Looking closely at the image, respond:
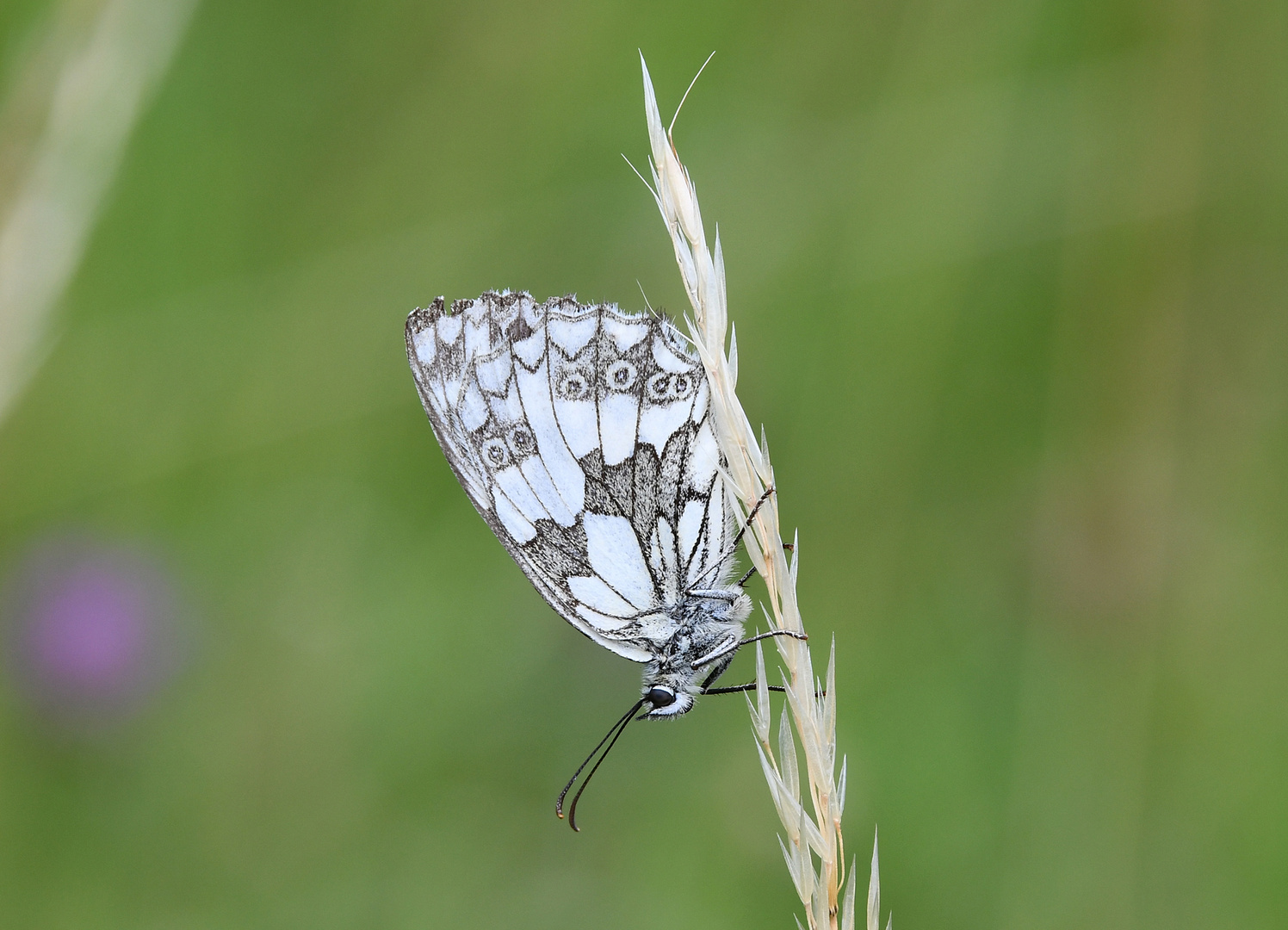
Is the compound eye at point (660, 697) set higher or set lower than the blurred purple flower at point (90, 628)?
higher

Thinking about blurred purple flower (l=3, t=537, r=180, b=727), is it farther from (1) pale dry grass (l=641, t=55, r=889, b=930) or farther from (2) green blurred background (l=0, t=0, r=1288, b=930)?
(1) pale dry grass (l=641, t=55, r=889, b=930)

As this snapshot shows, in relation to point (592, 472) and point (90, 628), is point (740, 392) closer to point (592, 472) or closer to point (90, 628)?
point (592, 472)

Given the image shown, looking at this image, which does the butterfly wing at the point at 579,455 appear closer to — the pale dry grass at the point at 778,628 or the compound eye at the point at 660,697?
the compound eye at the point at 660,697

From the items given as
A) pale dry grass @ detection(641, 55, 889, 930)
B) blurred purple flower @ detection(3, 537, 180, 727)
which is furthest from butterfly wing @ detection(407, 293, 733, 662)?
blurred purple flower @ detection(3, 537, 180, 727)

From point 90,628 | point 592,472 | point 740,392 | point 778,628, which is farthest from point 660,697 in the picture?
point 90,628

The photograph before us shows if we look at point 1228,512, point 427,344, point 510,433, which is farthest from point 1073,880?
point 427,344

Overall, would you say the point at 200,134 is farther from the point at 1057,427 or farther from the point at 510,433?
the point at 1057,427

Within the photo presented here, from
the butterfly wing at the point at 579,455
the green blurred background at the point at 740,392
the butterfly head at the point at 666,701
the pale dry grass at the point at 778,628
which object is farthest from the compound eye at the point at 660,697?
the green blurred background at the point at 740,392
